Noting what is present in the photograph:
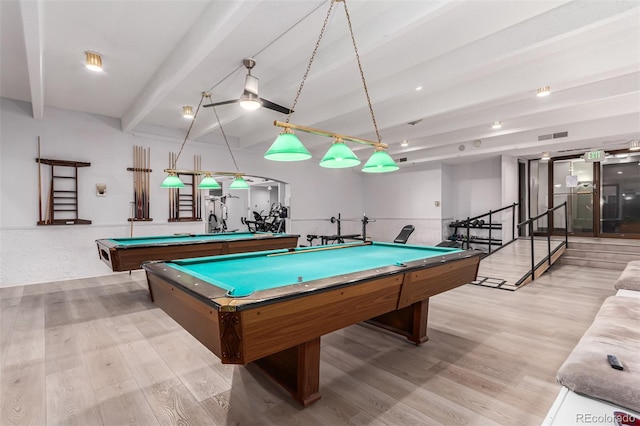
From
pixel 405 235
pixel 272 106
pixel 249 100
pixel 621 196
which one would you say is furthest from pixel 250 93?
pixel 621 196

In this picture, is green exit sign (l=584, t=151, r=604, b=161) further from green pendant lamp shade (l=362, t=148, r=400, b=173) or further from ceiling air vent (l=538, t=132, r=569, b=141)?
green pendant lamp shade (l=362, t=148, r=400, b=173)

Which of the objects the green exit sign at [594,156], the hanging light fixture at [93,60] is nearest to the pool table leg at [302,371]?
the hanging light fixture at [93,60]

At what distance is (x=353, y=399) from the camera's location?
2.07m

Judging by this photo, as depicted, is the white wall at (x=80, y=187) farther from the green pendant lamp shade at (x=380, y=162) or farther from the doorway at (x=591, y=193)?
the doorway at (x=591, y=193)

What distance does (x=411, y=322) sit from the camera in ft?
9.76

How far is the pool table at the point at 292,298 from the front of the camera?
4.73 feet

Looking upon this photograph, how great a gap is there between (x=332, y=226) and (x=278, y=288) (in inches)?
331

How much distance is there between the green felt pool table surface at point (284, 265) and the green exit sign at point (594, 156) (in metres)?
6.54

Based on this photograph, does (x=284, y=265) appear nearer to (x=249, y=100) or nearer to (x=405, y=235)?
(x=249, y=100)

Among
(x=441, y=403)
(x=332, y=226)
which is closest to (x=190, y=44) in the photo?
(x=441, y=403)

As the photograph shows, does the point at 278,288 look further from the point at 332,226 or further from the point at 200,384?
the point at 332,226

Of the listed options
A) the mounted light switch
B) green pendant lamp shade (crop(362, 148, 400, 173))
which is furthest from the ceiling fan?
the mounted light switch

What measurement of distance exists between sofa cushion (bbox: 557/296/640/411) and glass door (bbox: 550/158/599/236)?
7007mm

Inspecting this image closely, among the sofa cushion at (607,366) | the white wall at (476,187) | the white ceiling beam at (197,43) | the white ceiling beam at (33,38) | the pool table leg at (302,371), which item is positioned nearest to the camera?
the sofa cushion at (607,366)
